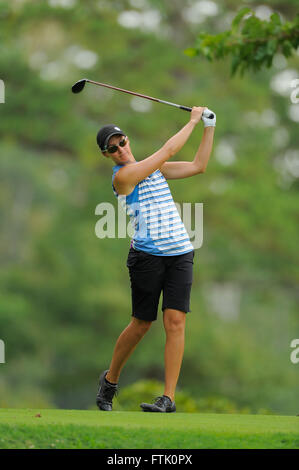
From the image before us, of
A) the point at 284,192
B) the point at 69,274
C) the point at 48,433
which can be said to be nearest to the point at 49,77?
the point at 69,274

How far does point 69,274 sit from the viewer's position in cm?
2236

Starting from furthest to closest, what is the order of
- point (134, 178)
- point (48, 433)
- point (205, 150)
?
point (205, 150) < point (134, 178) < point (48, 433)

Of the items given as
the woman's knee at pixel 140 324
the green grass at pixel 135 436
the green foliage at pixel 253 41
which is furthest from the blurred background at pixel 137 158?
the green grass at pixel 135 436

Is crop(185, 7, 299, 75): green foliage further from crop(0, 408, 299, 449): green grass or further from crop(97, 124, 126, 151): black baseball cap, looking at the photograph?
crop(0, 408, 299, 449): green grass

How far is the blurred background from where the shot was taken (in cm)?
2088

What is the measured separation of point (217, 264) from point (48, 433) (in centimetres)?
1806

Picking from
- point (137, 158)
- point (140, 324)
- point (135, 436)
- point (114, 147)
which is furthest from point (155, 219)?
point (137, 158)

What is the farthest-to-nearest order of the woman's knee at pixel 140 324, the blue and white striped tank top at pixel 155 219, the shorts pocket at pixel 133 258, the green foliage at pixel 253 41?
the green foliage at pixel 253 41 → the woman's knee at pixel 140 324 → the shorts pocket at pixel 133 258 → the blue and white striped tank top at pixel 155 219

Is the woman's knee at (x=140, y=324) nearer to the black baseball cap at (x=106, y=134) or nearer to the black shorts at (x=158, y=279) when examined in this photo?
the black shorts at (x=158, y=279)

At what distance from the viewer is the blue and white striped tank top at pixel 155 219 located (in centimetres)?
521

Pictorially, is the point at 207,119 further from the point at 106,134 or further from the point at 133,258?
the point at 133,258

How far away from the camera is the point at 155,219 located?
5.21 m

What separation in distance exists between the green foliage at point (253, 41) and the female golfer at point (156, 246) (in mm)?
1910

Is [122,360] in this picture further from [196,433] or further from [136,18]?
[136,18]
